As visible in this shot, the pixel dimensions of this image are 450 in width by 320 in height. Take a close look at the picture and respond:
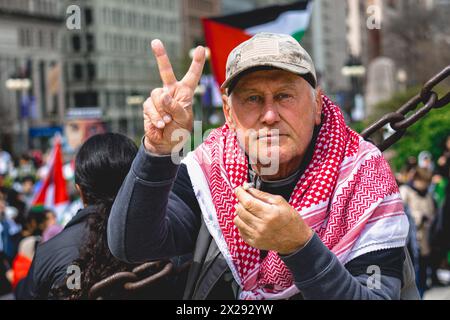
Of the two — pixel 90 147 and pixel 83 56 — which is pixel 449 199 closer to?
pixel 90 147

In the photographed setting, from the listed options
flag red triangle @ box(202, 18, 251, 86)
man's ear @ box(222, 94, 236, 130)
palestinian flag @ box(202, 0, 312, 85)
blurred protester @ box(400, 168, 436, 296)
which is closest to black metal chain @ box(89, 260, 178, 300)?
man's ear @ box(222, 94, 236, 130)

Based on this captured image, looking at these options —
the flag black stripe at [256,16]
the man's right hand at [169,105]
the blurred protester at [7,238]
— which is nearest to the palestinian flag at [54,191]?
the blurred protester at [7,238]

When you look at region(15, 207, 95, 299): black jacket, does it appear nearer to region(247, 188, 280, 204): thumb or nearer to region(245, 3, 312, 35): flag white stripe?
region(247, 188, 280, 204): thumb

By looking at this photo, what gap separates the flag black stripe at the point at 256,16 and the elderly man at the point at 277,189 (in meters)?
10.5

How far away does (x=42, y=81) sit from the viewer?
86.3 meters

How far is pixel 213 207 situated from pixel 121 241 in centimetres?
25

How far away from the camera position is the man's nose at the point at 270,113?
206 centimetres

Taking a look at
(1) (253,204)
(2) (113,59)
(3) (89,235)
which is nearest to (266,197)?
(1) (253,204)

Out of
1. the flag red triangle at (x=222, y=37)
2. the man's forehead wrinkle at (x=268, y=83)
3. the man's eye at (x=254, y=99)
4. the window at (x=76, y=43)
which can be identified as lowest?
the man's eye at (x=254, y=99)

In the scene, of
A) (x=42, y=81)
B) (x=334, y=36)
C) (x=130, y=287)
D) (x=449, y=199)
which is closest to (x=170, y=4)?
(x=42, y=81)

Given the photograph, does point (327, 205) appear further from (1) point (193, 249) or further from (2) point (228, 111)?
(1) point (193, 249)

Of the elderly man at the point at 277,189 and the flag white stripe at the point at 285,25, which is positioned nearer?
the elderly man at the point at 277,189

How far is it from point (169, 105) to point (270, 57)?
256mm

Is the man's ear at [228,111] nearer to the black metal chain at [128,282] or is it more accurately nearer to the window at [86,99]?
the black metal chain at [128,282]
